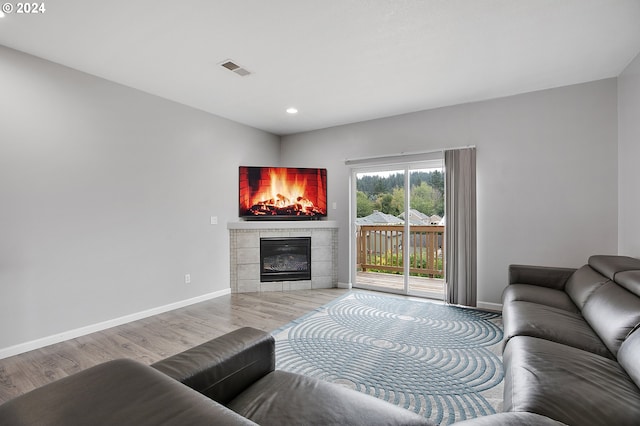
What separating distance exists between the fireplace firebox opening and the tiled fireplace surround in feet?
0.23

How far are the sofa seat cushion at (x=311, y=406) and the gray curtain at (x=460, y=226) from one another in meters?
3.13

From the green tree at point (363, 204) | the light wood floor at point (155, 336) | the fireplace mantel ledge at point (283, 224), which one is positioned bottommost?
the light wood floor at point (155, 336)

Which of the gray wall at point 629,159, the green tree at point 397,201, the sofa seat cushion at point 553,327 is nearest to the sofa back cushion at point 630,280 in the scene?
the sofa seat cushion at point 553,327

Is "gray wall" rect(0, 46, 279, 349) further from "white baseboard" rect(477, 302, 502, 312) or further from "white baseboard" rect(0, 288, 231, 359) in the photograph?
"white baseboard" rect(477, 302, 502, 312)

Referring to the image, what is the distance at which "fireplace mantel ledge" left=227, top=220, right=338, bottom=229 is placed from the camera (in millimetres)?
4633

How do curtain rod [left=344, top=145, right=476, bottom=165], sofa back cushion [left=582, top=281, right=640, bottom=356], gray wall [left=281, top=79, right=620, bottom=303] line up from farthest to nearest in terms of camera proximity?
curtain rod [left=344, top=145, right=476, bottom=165] < gray wall [left=281, top=79, right=620, bottom=303] < sofa back cushion [left=582, top=281, right=640, bottom=356]

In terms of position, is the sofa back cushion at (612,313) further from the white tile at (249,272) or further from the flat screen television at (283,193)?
the white tile at (249,272)

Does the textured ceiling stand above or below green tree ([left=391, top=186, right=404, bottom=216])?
above

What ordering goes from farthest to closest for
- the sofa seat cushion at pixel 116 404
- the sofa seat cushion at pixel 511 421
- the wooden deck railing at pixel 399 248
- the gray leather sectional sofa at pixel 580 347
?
the wooden deck railing at pixel 399 248
the gray leather sectional sofa at pixel 580 347
the sofa seat cushion at pixel 511 421
the sofa seat cushion at pixel 116 404

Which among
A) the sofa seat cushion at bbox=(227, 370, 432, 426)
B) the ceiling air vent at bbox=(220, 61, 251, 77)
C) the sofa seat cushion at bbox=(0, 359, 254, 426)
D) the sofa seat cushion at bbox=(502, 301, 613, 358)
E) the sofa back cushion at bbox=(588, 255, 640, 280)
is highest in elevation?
the ceiling air vent at bbox=(220, 61, 251, 77)

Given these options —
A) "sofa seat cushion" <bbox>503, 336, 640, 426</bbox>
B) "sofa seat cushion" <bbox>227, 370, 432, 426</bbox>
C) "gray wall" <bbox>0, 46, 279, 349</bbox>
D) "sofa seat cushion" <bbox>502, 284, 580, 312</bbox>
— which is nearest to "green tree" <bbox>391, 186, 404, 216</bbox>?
"sofa seat cushion" <bbox>502, 284, 580, 312</bbox>

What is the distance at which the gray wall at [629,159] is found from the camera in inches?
107

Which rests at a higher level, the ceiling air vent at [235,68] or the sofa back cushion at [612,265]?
the ceiling air vent at [235,68]

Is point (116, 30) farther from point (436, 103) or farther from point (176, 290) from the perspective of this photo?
point (436, 103)
